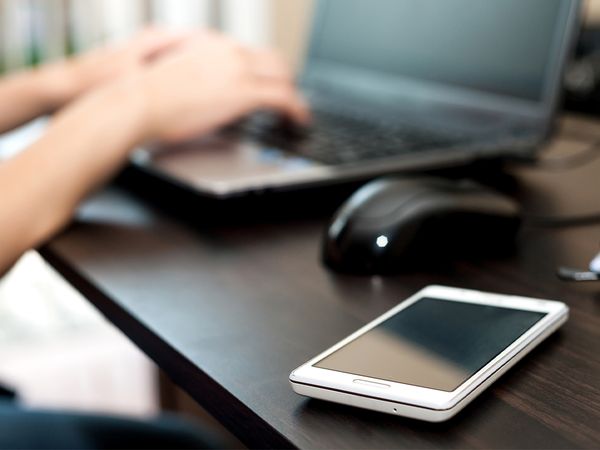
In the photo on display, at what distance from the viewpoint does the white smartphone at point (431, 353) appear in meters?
0.32

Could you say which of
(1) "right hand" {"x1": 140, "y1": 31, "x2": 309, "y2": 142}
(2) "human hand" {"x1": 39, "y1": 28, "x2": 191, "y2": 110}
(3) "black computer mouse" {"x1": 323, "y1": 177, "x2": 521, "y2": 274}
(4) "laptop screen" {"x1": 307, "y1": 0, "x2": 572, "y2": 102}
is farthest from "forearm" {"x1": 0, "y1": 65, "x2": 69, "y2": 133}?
(3) "black computer mouse" {"x1": 323, "y1": 177, "x2": 521, "y2": 274}

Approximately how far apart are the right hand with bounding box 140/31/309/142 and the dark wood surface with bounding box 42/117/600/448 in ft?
0.27

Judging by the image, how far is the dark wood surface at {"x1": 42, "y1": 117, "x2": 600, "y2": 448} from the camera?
12.6 inches

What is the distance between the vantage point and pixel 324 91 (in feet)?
3.35

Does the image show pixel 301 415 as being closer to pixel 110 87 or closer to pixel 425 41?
pixel 110 87

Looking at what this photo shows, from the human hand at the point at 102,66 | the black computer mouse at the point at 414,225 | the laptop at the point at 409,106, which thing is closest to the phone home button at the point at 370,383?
the black computer mouse at the point at 414,225

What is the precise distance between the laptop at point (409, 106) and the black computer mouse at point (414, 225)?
12cm

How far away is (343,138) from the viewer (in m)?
0.75

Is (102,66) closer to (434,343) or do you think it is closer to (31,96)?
(31,96)

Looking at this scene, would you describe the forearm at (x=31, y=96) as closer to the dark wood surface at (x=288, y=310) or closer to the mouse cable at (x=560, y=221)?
the dark wood surface at (x=288, y=310)

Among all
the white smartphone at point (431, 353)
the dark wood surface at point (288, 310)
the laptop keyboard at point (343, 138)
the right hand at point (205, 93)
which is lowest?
the dark wood surface at point (288, 310)

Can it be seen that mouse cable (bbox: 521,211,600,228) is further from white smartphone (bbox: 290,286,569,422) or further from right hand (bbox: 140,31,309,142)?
right hand (bbox: 140,31,309,142)

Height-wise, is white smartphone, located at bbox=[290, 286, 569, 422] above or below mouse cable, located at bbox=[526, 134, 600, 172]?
above

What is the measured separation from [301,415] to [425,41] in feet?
2.07
